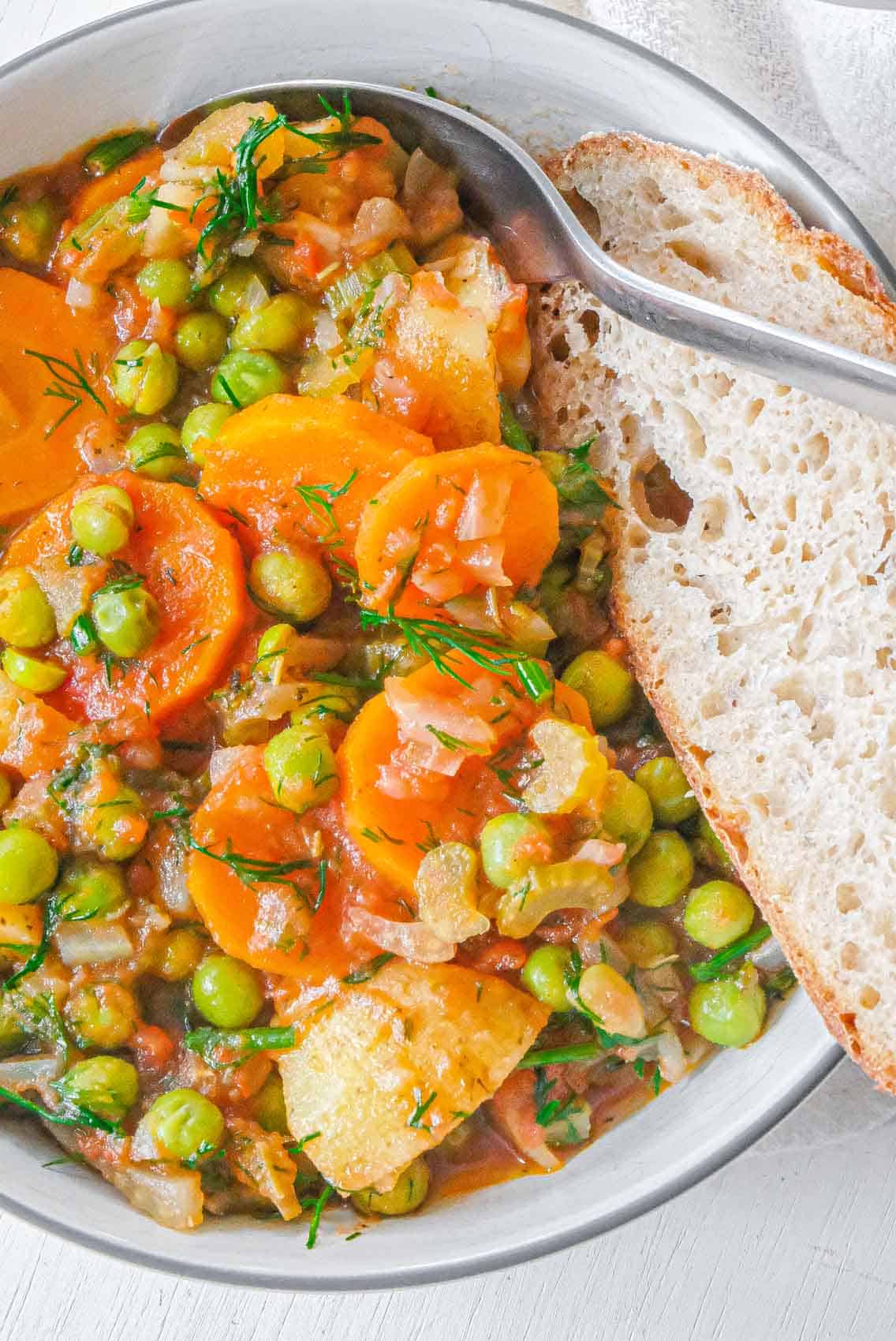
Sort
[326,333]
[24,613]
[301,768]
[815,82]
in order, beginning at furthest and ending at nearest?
1. [815,82]
2. [326,333]
3. [24,613]
4. [301,768]

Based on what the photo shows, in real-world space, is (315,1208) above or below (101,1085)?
below

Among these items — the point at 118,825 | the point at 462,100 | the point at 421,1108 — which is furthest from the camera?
the point at 462,100

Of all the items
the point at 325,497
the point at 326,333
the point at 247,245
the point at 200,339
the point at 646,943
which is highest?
the point at 247,245

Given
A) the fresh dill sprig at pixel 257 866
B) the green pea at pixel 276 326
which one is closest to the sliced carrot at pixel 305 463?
the green pea at pixel 276 326

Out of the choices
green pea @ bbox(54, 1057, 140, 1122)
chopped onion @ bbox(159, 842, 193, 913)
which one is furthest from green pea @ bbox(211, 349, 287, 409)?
green pea @ bbox(54, 1057, 140, 1122)

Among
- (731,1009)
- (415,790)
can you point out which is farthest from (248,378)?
(731,1009)

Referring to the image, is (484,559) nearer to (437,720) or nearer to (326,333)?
(437,720)

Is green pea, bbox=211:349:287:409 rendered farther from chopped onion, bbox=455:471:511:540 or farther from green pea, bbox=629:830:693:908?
green pea, bbox=629:830:693:908
